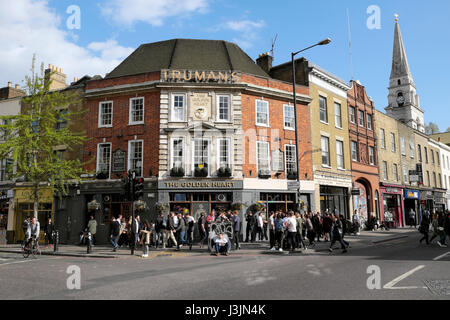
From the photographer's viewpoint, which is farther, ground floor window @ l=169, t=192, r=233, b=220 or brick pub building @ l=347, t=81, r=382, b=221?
brick pub building @ l=347, t=81, r=382, b=221

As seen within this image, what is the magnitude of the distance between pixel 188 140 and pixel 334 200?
1275 centimetres

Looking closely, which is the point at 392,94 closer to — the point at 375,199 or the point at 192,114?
the point at 375,199

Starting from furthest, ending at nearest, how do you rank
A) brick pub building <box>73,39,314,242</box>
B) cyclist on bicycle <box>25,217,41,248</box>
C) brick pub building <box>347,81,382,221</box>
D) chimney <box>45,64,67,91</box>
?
brick pub building <box>347,81,382,221</box> < chimney <box>45,64,67,91</box> < brick pub building <box>73,39,314,242</box> < cyclist on bicycle <box>25,217,41,248</box>

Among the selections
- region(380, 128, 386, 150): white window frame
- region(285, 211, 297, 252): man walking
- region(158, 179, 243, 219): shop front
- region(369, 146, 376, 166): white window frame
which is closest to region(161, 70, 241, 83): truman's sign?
region(158, 179, 243, 219): shop front

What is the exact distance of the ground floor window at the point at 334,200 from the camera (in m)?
25.6

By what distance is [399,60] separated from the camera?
6431cm

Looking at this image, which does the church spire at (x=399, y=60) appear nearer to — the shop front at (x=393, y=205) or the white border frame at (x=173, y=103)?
the shop front at (x=393, y=205)

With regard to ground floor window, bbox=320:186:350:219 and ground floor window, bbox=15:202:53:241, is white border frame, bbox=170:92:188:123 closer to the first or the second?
ground floor window, bbox=15:202:53:241

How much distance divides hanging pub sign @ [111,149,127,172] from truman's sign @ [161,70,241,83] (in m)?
5.43

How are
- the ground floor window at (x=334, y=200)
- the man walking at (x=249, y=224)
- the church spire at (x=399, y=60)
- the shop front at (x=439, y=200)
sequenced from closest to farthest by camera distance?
the man walking at (x=249, y=224), the ground floor window at (x=334, y=200), the shop front at (x=439, y=200), the church spire at (x=399, y=60)

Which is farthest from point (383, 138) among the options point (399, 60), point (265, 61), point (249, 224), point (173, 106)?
point (399, 60)

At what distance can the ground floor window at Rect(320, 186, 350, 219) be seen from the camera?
1007 inches

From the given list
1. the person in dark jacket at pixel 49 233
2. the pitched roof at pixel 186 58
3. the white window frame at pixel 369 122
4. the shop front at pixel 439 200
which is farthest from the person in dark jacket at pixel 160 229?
the shop front at pixel 439 200

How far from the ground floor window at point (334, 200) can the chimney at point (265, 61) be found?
1064cm
